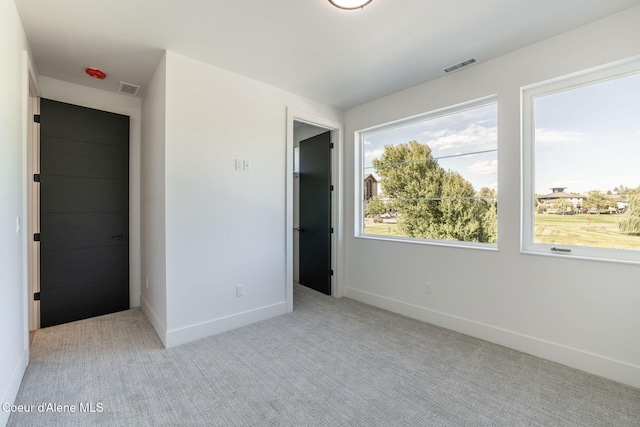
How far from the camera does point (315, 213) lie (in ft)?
14.4

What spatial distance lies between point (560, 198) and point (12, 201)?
162 inches

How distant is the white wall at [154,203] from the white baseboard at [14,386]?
0.90 metres

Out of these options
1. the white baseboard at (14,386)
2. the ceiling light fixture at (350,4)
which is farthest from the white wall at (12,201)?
the ceiling light fixture at (350,4)

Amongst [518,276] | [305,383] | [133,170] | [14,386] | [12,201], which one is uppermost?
[133,170]

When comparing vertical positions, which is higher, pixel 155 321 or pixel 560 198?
pixel 560 198

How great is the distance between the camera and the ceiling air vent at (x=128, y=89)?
321 centimetres

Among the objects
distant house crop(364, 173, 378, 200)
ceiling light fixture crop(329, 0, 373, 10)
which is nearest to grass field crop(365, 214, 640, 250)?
distant house crop(364, 173, 378, 200)

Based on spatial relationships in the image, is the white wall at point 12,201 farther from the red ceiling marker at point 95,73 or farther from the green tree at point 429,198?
the green tree at point 429,198

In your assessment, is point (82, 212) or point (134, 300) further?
point (134, 300)

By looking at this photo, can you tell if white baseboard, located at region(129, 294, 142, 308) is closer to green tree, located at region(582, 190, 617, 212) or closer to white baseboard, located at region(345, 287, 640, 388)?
white baseboard, located at region(345, 287, 640, 388)

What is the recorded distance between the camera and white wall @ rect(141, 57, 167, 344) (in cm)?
265

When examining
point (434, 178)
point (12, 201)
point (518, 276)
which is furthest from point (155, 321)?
point (518, 276)

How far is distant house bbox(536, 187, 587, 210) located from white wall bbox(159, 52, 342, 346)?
257cm

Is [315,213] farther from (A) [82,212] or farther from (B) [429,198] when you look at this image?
(A) [82,212]
